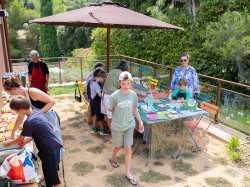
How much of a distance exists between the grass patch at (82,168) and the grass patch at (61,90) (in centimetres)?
485

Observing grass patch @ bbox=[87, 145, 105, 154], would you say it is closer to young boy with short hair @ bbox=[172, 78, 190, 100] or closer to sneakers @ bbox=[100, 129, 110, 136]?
sneakers @ bbox=[100, 129, 110, 136]

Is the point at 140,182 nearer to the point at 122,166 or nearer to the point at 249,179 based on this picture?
the point at 122,166

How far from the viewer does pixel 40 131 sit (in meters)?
3.04

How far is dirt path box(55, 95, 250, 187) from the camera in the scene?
4227mm

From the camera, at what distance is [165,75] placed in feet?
27.7

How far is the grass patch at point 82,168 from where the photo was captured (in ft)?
14.6

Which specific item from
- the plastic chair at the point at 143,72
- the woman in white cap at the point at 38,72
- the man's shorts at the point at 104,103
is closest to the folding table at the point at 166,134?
the man's shorts at the point at 104,103

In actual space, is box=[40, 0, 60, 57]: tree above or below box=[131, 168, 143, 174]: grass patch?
above

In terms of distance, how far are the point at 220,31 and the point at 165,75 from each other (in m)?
2.09

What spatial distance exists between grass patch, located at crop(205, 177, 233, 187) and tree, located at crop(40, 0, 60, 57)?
956 inches

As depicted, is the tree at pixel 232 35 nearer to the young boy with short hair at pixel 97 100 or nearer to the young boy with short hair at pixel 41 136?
the young boy with short hair at pixel 97 100

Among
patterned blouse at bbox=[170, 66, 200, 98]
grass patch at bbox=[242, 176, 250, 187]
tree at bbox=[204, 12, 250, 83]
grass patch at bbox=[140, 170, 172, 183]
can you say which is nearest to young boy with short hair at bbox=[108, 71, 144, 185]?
grass patch at bbox=[140, 170, 172, 183]

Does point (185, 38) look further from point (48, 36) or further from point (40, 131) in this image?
point (48, 36)

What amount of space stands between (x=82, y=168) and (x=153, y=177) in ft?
4.07
